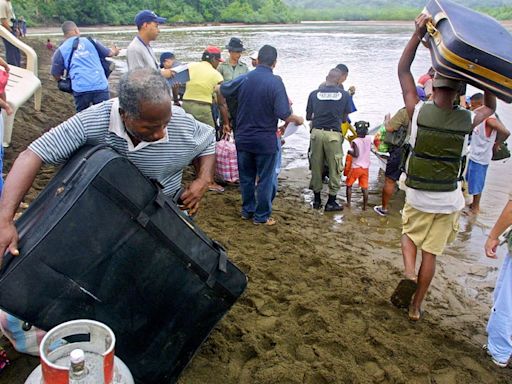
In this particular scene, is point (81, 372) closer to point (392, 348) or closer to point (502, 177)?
point (392, 348)

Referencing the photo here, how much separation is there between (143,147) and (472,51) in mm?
1809

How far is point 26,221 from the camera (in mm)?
1923

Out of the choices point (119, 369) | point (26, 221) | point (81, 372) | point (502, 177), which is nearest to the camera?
point (81, 372)

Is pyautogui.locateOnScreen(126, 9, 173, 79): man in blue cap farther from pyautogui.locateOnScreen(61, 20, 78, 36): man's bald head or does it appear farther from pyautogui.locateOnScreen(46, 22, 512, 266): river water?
pyautogui.locateOnScreen(46, 22, 512, 266): river water

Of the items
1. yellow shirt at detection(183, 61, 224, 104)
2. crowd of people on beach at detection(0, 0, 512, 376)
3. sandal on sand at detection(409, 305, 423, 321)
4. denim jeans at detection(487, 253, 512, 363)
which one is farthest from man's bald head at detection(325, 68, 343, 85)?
denim jeans at detection(487, 253, 512, 363)

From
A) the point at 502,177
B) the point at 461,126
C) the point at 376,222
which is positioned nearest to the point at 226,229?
the point at 376,222

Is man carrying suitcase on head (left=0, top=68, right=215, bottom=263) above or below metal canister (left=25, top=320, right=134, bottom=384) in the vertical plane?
above

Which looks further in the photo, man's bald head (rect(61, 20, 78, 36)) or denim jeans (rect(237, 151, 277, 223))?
man's bald head (rect(61, 20, 78, 36))

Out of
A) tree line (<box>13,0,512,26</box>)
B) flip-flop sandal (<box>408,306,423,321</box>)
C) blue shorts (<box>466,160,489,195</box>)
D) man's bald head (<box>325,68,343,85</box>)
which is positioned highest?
man's bald head (<box>325,68,343,85</box>)

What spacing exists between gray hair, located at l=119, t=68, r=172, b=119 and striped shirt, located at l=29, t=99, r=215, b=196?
0.45 feet

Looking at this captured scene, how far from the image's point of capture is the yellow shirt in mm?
5883

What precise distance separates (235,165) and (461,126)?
3546 mm

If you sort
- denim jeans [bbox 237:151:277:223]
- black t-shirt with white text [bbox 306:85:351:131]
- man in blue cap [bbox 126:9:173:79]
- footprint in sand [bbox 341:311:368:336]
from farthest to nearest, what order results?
1. black t-shirt with white text [bbox 306:85:351:131]
2. man in blue cap [bbox 126:9:173:79]
3. denim jeans [bbox 237:151:277:223]
4. footprint in sand [bbox 341:311:368:336]

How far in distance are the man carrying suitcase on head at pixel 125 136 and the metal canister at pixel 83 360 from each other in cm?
50
